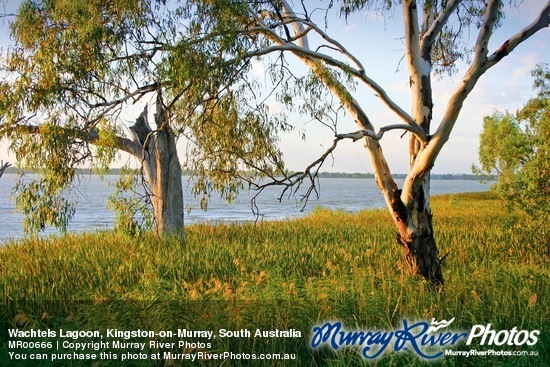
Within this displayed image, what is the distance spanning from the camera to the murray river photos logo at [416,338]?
4.54m

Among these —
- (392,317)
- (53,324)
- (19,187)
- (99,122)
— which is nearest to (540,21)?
(392,317)

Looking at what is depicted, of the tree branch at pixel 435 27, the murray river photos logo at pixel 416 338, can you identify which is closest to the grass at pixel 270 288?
the murray river photos logo at pixel 416 338

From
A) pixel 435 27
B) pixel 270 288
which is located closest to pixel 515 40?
pixel 435 27

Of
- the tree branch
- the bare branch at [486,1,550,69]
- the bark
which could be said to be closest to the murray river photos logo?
the bare branch at [486,1,550,69]

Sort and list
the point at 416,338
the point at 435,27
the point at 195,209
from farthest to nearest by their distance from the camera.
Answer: the point at 195,209 < the point at 435,27 < the point at 416,338

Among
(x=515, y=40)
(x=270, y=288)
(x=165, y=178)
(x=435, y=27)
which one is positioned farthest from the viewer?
(x=165, y=178)

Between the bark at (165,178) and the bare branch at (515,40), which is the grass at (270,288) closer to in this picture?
the bark at (165,178)

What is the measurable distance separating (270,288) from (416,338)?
2009 millimetres

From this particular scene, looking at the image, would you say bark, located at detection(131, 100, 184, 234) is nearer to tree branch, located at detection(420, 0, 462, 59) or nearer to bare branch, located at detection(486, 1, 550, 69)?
tree branch, located at detection(420, 0, 462, 59)

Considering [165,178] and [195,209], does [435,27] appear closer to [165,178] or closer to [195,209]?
[165,178]

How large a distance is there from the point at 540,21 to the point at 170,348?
5821 millimetres

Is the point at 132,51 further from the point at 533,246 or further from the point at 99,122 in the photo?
the point at 533,246

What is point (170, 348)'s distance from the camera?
4.66 m

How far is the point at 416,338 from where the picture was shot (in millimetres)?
4656
